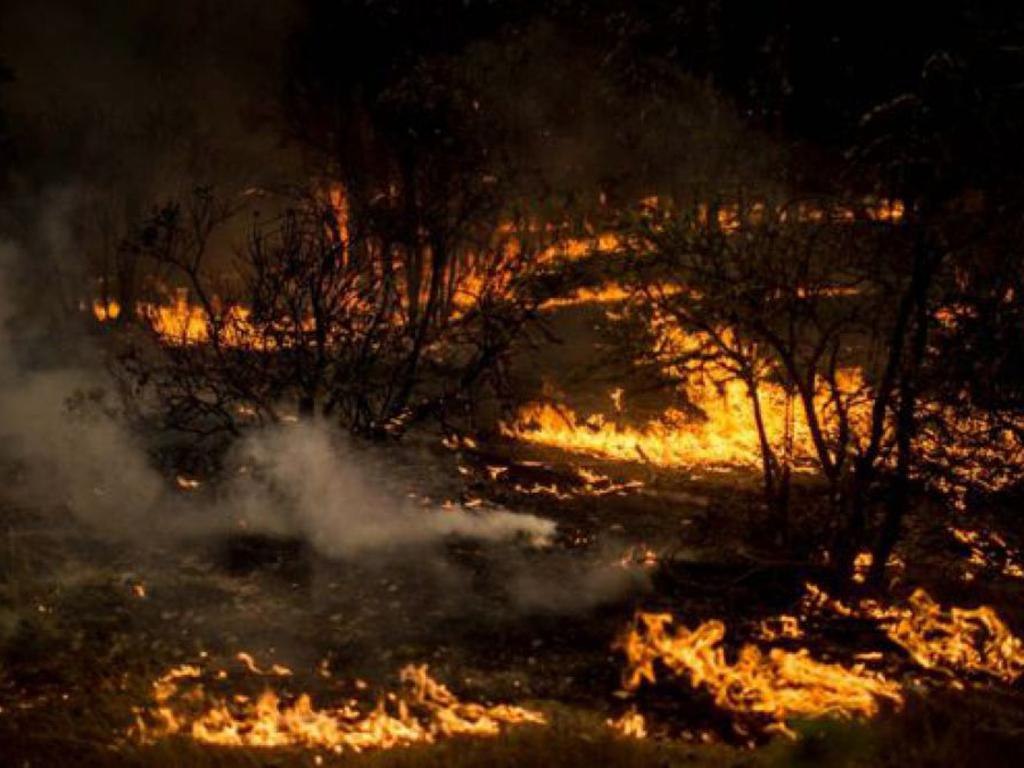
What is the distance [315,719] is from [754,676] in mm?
2788

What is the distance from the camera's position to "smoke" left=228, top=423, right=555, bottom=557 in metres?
8.18

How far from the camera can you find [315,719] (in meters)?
5.45

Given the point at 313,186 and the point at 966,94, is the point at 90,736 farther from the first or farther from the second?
the point at 313,186

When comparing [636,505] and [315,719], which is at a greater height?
[636,505]

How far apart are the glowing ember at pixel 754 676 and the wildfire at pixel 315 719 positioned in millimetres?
1152

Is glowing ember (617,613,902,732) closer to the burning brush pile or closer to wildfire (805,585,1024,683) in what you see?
the burning brush pile

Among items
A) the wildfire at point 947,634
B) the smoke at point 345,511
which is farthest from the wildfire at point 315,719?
the wildfire at point 947,634

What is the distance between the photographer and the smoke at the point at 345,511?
8180 millimetres

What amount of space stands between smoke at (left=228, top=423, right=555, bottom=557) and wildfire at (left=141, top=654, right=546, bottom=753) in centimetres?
222

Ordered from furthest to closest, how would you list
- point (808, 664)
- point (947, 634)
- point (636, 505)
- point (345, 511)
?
point (636, 505) → point (345, 511) → point (947, 634) → point (808, 664)

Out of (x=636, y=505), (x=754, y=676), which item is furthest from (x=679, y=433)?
(x=754, y=676)

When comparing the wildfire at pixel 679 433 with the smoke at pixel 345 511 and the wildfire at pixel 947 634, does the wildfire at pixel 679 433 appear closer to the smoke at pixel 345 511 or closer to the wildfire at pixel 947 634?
the smoke at pixel 345 511

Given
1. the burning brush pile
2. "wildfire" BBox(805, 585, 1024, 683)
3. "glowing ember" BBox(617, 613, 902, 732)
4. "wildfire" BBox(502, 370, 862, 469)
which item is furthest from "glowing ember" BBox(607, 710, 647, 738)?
"wildfire" BBox(502, 370, 862, 469)

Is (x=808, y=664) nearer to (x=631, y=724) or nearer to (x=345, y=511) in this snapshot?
(x=631, y=724)
